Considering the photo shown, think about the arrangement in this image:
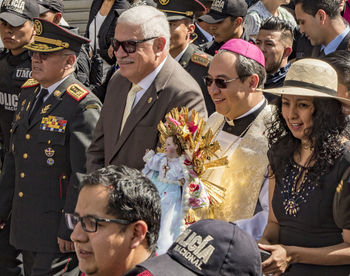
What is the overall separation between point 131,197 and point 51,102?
8.56 ft

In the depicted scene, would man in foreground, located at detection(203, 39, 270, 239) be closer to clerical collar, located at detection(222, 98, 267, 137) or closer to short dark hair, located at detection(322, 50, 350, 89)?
clerical collar, located at detection(222, 98, 267, 137)

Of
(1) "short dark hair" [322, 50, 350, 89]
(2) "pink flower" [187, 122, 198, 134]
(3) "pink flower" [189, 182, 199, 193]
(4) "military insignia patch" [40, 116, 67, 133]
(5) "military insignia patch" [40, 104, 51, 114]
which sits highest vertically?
(1) "short dark hair" [322, 50, 350, 89]

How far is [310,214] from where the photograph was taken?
3758mm

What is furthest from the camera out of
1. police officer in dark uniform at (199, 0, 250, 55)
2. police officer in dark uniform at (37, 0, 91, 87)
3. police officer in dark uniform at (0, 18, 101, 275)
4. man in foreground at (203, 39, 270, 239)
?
police officer in dark uniform at (37, 0, 91, 87)

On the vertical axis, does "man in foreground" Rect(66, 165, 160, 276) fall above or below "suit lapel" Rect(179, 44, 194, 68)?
above

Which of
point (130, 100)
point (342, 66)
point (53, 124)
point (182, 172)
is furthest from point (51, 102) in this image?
point (342, 66)

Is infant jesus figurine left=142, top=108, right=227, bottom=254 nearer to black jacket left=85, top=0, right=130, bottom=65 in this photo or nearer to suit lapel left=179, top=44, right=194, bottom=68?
suit lapel left=179, top=44, right=194, bottom=68

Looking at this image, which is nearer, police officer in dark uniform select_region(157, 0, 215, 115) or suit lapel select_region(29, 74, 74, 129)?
suit lapel select_region(29, 74, 74, 129)

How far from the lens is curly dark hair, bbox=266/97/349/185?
12.3 feet

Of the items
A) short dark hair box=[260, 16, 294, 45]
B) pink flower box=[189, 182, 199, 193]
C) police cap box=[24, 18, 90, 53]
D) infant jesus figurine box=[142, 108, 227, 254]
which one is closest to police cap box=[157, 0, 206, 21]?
short dark hair box=[260, 16, 294, 45]

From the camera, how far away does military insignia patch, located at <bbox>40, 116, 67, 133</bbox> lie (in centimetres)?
548

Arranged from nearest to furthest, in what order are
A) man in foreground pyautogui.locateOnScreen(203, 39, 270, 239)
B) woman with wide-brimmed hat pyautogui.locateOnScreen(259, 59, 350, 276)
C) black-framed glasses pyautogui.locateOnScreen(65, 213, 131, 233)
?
black-framed glasses pyautogui.locateOnScreen(65, 213, 131, 233)
woman with wide-brimmed hat pyautogui.locateOnScreen(259, 59, 350, 276)
man in foreground pyautogui.locateOnScreen(203, 39, 270, 239)

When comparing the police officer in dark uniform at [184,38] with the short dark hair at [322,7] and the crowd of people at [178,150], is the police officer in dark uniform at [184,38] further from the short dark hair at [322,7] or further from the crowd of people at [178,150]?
the short dark hair at [322,7]

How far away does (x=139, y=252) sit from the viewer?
316 centimetres
